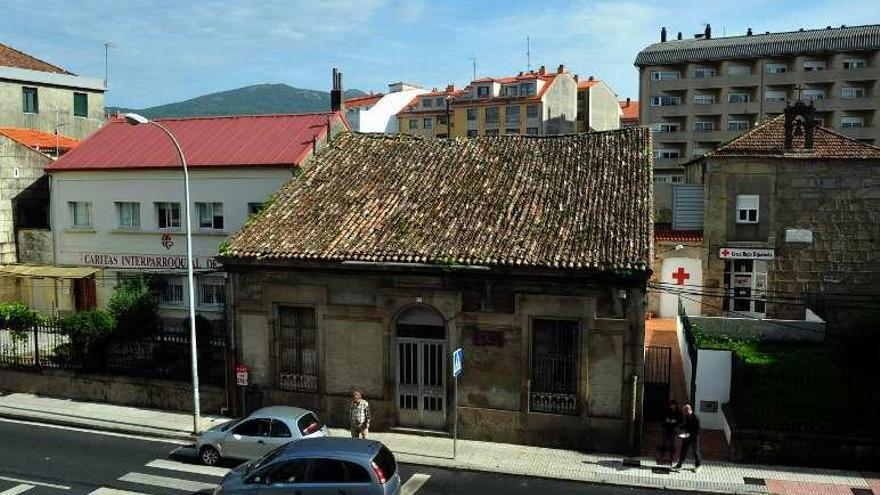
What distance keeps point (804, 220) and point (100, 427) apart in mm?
26848

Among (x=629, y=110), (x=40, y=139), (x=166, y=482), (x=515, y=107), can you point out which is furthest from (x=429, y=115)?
(x=166, y=482)

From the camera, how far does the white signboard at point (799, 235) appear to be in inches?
1187

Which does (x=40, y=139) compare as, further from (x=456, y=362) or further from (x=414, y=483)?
(x=414, y=483)

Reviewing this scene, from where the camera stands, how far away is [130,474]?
1802 centimetres

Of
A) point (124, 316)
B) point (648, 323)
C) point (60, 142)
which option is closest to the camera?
point (124, 316)

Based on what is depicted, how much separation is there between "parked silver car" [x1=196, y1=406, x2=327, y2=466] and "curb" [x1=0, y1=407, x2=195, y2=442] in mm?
2369

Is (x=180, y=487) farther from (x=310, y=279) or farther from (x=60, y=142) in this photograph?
(x=60, y=142)

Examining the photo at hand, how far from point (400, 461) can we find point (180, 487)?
5298 mm

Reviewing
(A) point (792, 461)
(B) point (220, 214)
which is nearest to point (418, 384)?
(A) point (792, 461)

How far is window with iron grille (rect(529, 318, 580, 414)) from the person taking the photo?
19719 millimetres

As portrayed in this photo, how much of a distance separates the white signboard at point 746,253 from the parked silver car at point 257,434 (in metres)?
19.6

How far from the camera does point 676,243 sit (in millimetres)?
31672

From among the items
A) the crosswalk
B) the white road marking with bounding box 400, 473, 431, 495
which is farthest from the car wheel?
the white road marking with bounding box 400, 473, 431, 495

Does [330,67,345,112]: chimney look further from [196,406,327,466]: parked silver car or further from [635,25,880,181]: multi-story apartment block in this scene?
[635,25,880,181]: multi-story apartment block
